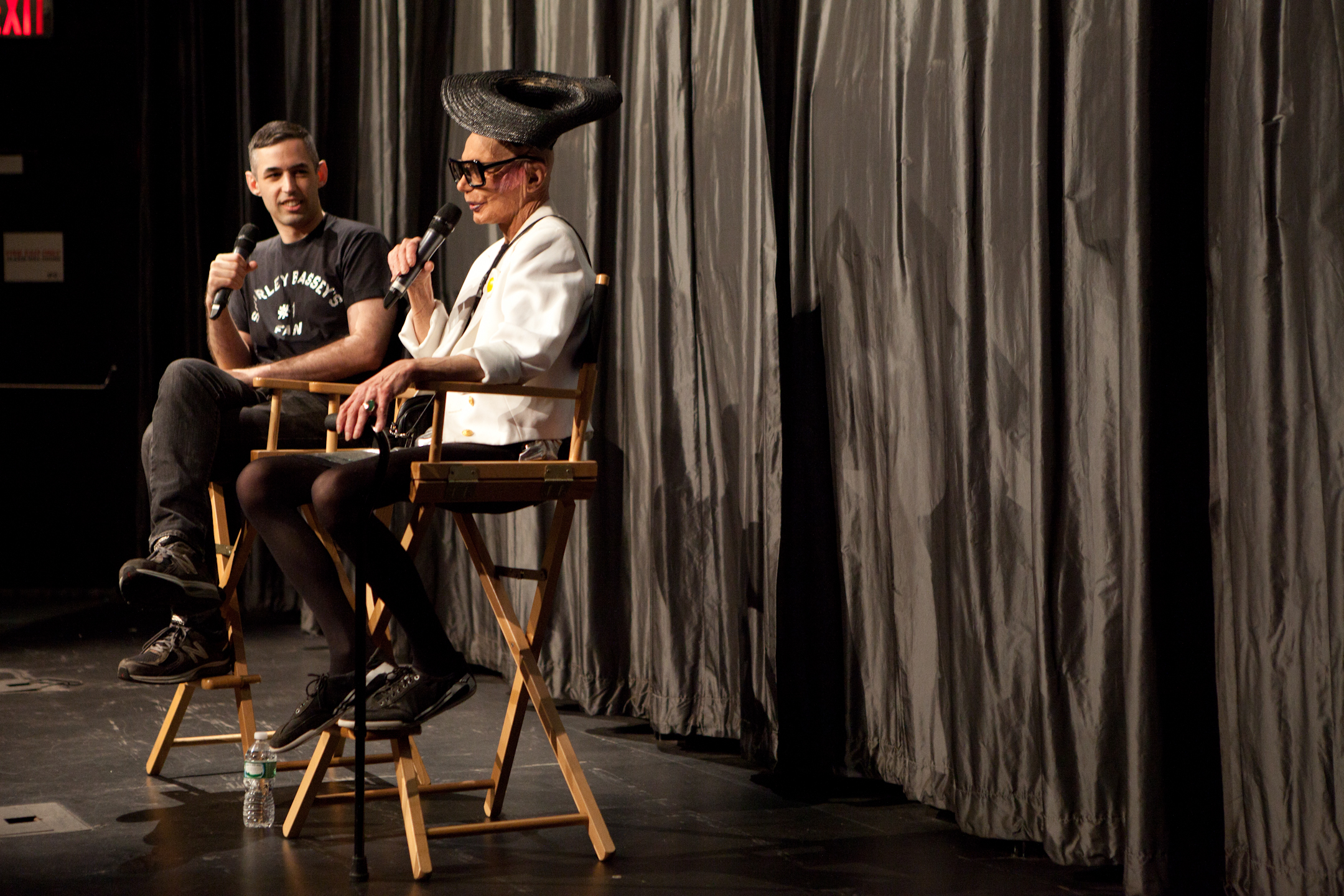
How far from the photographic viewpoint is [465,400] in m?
2.57

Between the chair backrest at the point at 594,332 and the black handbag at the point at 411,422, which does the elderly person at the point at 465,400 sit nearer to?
the chair backrest at the point at 594,332

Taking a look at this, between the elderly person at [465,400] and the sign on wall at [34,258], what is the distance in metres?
4.18

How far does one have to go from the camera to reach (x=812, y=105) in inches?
113

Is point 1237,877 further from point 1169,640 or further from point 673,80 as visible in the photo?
point 673,80

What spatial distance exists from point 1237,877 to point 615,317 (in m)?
2.14

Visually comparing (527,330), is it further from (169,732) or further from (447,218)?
(169,732)

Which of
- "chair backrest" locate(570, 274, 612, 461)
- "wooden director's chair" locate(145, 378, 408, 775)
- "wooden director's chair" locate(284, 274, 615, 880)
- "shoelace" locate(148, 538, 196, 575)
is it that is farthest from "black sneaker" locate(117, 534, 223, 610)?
"chair backrest" locate(570, 274, 612, 461)

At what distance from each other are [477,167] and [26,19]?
14.7 feet

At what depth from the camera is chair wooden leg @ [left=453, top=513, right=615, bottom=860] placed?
7.78 feet

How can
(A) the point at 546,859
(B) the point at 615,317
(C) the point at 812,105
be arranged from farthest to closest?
(B) the point at 615,317 < (C) the point at 812,105 < (A) the point at 546,859

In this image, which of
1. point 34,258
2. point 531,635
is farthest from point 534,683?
point 34,258

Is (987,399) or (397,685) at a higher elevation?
(987,399)

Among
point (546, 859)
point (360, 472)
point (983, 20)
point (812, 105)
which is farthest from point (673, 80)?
point (546, 859)

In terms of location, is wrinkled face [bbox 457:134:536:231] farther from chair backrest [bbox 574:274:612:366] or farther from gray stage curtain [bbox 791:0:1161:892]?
gray stage curtain [bbox 791:0:1161:892]
